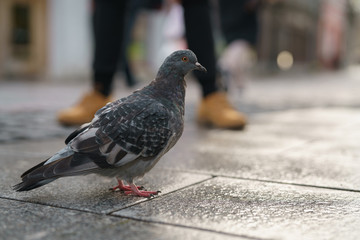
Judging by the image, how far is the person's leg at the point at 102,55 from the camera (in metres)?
4.34

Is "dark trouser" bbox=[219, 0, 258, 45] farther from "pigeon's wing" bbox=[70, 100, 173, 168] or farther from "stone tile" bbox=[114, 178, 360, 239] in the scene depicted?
"pigeon's wing" bbox=[70, 100, 173, 168]

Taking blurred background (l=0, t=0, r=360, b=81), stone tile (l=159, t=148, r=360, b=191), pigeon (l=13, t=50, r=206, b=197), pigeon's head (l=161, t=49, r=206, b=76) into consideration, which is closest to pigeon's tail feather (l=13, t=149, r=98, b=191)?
pigeon (l=13, t=50, r=206, b=197)

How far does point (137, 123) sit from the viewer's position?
6.74 ft

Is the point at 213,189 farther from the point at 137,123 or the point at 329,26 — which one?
the point at 329,26

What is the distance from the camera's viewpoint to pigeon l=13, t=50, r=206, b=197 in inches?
77.5

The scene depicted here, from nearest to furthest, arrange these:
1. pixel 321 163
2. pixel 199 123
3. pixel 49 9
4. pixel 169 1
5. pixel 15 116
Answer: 1. pixel 321 163
2. pixel 199 123
3. pixel 15 116
4. pixel 169 1
5. pixel 49 9

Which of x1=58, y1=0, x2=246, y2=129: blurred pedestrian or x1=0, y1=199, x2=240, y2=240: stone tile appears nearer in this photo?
x1=0, y1=199, x2=240, y2=240: stone tile

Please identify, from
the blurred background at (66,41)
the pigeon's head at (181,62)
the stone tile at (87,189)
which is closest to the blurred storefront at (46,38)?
the blurred background at (66,41)

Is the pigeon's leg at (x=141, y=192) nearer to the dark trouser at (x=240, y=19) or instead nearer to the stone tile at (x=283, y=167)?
the stone tile at (x=283, y=167)

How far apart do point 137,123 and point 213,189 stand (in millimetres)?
462

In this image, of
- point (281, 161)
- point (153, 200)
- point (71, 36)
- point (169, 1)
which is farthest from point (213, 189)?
point (71, 36)

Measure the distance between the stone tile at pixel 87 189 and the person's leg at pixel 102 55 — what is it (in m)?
1.60

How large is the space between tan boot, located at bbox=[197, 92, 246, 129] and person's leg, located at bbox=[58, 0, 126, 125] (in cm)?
85

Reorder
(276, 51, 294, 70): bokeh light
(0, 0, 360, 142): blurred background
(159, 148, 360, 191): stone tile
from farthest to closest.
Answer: (276, 51, 294, 70): bokeh light, (0, 0, 360, 142): blurred background, (159, 148, 360, 191): stone tile
